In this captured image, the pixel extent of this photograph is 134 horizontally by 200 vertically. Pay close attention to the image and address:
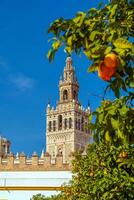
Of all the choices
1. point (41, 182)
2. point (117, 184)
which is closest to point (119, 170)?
point (117, 184)

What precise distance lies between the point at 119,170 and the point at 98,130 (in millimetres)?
8605

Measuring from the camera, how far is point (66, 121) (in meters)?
113

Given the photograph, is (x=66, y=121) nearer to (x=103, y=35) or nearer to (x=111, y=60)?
(x=103, y=35)

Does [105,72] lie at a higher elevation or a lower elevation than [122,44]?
lower

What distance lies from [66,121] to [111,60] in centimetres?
10905

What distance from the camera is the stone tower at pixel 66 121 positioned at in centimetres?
10844

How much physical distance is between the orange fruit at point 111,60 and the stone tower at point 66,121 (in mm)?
103049

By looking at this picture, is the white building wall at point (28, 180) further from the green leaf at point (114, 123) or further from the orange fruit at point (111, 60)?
the orange fruit at point (111, 60)

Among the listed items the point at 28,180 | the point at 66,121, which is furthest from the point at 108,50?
the point at 66,121

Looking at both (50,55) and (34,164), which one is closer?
(50,55)

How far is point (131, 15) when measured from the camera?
5137mm

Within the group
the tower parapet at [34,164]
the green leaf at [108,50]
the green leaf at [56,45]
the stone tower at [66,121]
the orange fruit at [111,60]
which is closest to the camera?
the orange fruit at [111,60]

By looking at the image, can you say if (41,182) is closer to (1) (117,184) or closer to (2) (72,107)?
(1) (117,184)

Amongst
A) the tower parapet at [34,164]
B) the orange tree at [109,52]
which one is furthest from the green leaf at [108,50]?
the tower parapet at [34,164]
